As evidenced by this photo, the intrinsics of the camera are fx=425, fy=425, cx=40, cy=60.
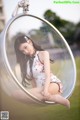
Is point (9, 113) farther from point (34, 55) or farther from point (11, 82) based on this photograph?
point (34, 55)

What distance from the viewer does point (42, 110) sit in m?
4.06

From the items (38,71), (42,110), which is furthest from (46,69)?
(42,110)

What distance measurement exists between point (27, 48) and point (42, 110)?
24.1 inches

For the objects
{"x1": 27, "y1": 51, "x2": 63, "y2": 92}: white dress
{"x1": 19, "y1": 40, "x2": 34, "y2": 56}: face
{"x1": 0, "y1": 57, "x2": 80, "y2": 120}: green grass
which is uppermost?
{"x1": 19, "y1": 40, "x2": 34, "y2": 56}: face

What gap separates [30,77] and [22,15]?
1.92 feet

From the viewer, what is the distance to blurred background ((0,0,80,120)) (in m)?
3.99

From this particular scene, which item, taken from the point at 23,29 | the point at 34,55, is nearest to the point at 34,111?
the point at 34,55

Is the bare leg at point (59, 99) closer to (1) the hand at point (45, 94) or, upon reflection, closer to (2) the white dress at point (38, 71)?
(1) the hand at point (45, 94)

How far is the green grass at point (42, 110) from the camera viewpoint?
Answer: 158 inches

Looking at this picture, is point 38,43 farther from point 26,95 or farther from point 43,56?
point 26,95

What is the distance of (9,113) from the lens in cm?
402

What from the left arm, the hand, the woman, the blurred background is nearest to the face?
the woman

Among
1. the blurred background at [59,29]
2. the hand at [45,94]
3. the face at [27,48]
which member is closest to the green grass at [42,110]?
the blurred background at [59,29]

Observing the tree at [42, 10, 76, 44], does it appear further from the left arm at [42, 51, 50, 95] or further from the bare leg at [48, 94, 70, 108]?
the bare leg at [48, 94, 70, 108]
